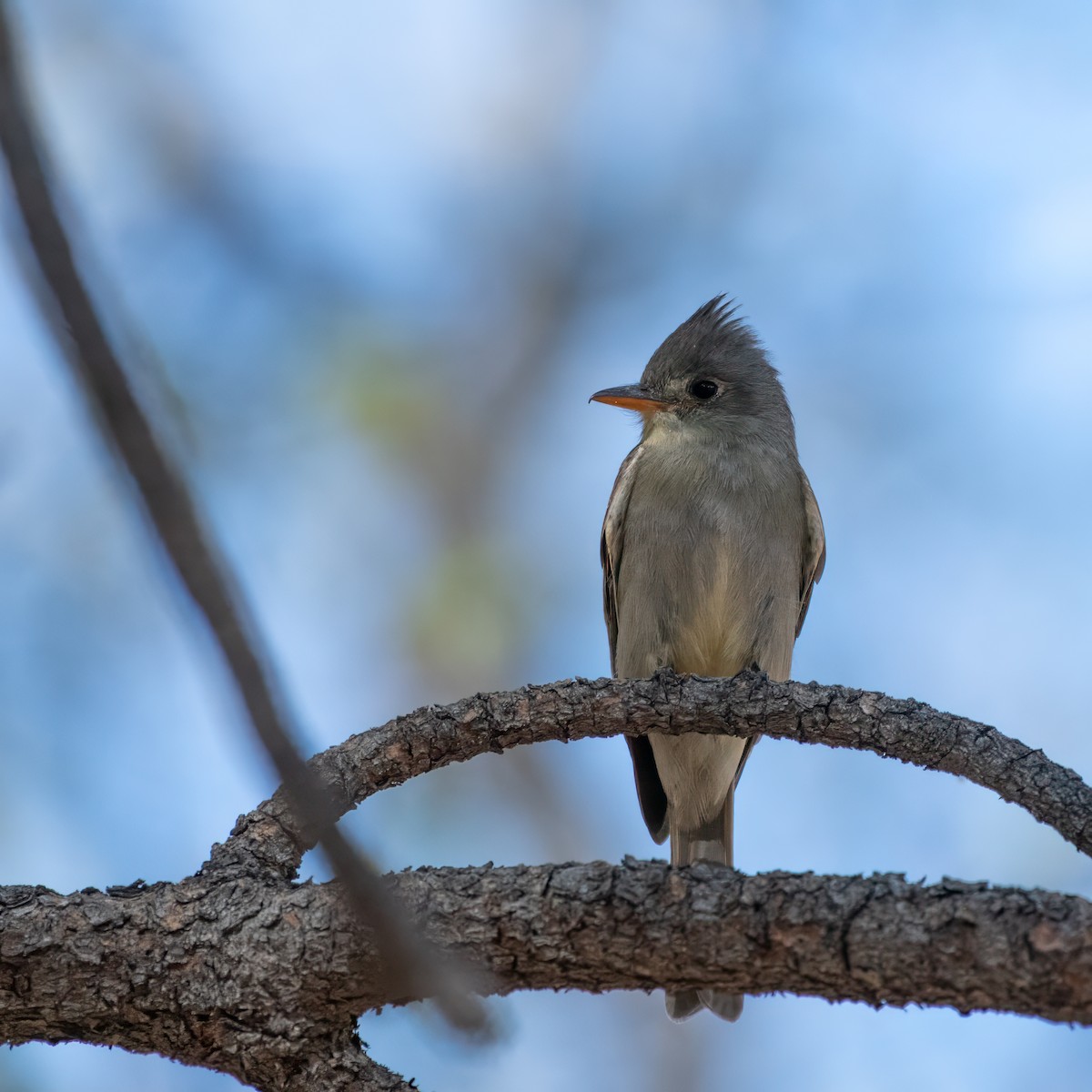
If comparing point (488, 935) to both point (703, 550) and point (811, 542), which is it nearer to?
point (703, 550)

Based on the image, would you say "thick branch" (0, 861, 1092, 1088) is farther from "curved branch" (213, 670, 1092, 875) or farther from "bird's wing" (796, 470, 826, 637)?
"bird's wing" (796, 470, 826, 637)

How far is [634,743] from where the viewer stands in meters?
7.22

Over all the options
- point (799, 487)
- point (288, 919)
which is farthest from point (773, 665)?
point (288, 919)

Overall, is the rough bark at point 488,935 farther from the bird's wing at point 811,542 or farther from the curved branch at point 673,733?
the bird's wing at point 811,542

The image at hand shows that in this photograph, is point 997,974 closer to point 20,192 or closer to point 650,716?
point 650,716

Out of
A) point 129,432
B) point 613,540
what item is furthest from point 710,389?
point 129,432

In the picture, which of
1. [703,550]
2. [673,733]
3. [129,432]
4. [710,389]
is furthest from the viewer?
[710,389]

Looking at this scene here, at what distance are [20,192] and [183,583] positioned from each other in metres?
0.32

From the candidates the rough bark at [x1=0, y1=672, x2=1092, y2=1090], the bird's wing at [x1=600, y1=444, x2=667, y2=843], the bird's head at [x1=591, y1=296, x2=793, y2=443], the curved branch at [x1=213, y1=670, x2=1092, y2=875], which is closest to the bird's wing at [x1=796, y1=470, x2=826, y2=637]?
the bird's head at [x1=591, y1=296, x2=793, y2=443]

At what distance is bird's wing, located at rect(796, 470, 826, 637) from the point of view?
7086 mm

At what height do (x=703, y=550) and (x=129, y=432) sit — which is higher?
(x=703, y=550)

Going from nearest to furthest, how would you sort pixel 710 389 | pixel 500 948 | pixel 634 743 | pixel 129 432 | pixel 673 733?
pixel 129 432 → pixel 500 948 → pixel 673 733 → pixel 634 743 → pixel 710 389

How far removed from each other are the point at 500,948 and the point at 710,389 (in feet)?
16.8

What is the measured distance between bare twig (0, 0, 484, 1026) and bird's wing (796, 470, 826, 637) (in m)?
6.17
